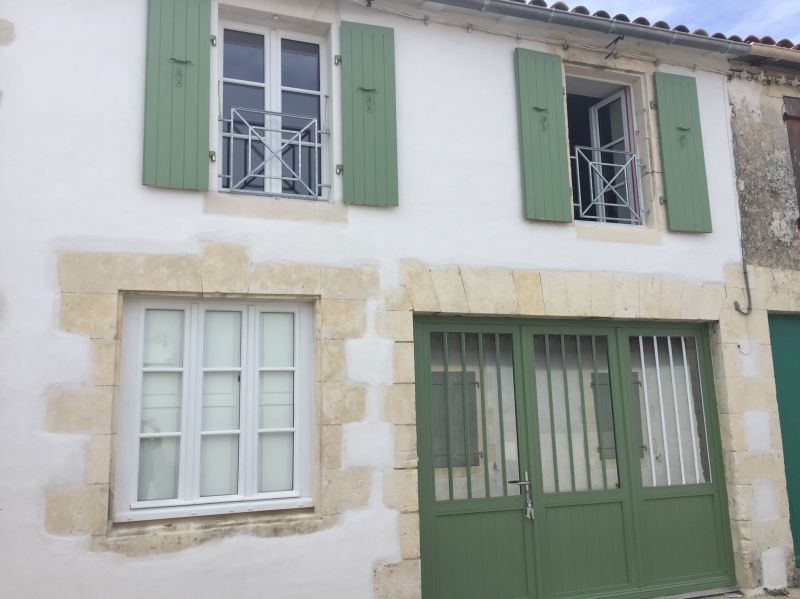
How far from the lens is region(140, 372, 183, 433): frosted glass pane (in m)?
4.36

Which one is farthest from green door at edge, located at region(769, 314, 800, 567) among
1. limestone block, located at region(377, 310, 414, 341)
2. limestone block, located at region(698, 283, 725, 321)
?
limestone block, located at region(377, 310, 414, 341)

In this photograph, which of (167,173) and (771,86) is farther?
(771,86)

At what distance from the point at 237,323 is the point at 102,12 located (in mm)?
2214

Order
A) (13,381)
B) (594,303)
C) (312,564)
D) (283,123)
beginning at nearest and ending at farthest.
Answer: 1. (13,381)
2. (312,564)
3. (283,123)
4. (594,303)

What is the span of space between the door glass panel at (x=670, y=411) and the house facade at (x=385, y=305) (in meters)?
0.02

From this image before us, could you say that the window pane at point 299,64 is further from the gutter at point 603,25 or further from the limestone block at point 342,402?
the limestone block at point 342,402

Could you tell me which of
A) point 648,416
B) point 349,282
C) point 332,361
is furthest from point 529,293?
point 332,361

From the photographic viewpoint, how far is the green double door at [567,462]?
4.96 metres

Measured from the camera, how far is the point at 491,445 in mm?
5152

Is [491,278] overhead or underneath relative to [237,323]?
overhead

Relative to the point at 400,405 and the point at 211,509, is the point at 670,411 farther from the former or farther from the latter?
the point at 211,509

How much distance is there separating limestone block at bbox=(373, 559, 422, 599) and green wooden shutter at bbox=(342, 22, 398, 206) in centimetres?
248

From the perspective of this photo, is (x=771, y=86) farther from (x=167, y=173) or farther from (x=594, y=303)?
(x=167, y=173)

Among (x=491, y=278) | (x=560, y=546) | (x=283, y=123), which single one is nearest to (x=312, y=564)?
(x=560, y=546)
